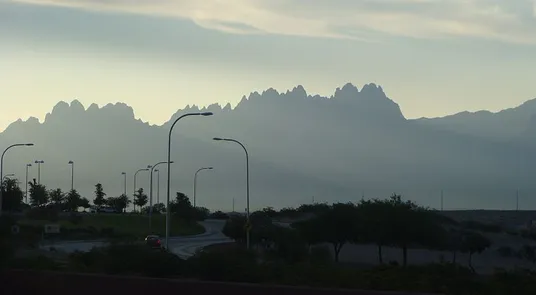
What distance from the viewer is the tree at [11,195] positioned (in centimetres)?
Answer: 12119

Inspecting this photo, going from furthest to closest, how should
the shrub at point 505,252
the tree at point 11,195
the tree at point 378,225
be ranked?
the tree at point 11,195
the shrub at point 505,252
the tree at point 378,225

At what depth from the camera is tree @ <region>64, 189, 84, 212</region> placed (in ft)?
486

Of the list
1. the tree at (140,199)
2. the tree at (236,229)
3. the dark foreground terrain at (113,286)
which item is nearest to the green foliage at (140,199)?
the tree at (140,199)

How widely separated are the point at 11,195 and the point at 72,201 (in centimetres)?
2652

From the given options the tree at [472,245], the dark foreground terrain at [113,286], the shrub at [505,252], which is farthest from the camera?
the shrub at [505,252]

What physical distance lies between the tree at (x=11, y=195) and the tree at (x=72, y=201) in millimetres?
→ 19504

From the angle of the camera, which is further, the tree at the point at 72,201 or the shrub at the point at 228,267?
the tree at the point at 72,201

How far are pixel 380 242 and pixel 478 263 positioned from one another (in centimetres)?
997

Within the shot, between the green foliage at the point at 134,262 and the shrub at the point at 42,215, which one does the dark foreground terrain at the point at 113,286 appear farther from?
the shrub at the point at 42,215

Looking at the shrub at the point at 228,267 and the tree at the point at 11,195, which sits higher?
A: the tree at the point at 11,195

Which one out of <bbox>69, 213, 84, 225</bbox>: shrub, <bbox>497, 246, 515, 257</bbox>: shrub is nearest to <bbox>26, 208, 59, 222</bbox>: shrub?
<bbox>69, 213, 84, 225</bbox>: shrub

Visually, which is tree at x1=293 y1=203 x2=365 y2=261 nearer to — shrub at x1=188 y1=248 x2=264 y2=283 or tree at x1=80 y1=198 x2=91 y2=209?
shrub at x1=188 y1=248 x2=264 y2=283

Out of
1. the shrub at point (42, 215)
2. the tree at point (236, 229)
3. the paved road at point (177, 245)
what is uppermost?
the shrub at point (42, 215)

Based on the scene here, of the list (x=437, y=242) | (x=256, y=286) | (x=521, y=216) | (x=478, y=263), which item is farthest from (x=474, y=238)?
(x=521, y=216)
